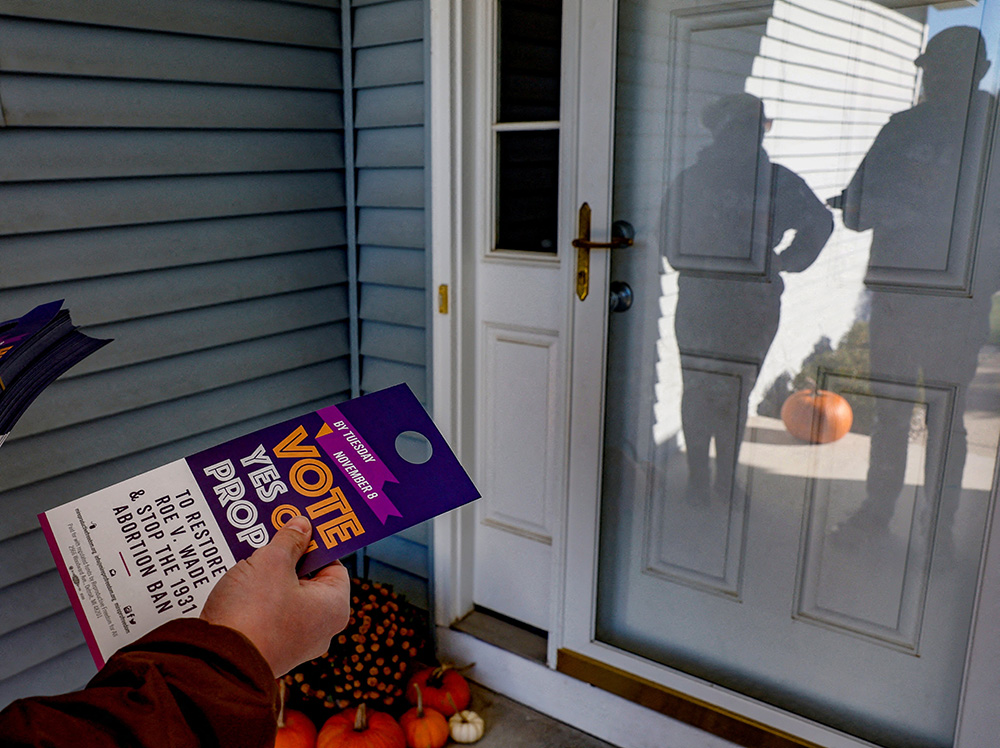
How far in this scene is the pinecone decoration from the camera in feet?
6.79

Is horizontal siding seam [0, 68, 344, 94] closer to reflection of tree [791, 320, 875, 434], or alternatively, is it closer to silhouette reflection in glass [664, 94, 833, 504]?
silhouette reflection in glass [664, 94, 833, 504]

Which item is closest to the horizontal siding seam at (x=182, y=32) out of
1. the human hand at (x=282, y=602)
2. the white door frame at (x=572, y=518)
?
the white door frame at (x=572, y=518)

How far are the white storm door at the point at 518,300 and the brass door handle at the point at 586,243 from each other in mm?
59

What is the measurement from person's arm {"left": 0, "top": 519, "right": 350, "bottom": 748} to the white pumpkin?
4.63 feet

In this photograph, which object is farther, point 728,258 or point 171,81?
point 171,81

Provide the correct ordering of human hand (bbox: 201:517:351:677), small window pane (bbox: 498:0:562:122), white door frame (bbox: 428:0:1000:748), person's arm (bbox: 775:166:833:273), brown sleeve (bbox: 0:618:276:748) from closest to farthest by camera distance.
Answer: brown sleeve (bbox: 0:618:276:748) < human hand (bbox: 201:517:351:677) < person's arm (bbox: 775:166:833:273) < white door frame (bbox: 428:0:1000:748) < small window pane (bbox: 498:0:562:122)

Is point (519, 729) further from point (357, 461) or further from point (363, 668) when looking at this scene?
point (357, 461)

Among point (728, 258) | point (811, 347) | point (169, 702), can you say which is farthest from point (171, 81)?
point (169, 702)

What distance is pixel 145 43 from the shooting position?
5.85 feet

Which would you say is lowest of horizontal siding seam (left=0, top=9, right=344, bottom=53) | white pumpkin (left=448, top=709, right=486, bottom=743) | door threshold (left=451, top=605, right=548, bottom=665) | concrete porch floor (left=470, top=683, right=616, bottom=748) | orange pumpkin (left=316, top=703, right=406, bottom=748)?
concrete porch floor (left=470, top=683, right=616, bottom=748)

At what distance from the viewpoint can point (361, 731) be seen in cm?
199

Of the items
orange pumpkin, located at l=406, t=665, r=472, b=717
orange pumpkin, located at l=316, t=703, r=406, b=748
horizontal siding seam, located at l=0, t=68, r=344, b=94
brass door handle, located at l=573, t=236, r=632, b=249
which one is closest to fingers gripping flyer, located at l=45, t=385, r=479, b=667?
brass door handle, located at l=573, t=236, r=632, b=249

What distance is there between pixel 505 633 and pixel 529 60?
4.87ft

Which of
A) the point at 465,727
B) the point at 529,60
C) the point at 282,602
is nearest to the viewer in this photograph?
the point at 282,602
